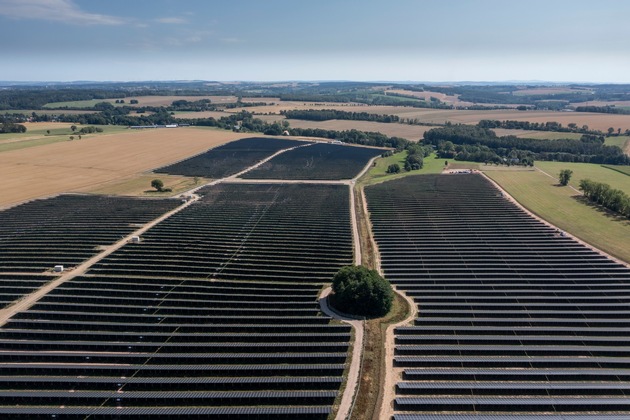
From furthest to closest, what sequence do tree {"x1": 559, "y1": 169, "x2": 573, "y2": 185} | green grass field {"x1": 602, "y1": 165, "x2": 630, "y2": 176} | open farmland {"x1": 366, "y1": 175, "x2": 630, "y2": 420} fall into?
green grass field {"x1": 602, "y1": 165, "x2": 630, "y2": 176} → tree {"x1": 559, "y1": 169, "x2": 573, "y2": 185} → open farmland {"x1": 366, "y1": 175, "x2": 630, "y2": 420}

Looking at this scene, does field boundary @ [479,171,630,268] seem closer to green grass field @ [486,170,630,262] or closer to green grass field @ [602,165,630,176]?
green grass field @ [486,170,630,262]

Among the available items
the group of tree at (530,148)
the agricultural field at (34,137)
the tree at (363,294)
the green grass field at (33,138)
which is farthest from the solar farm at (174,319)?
the group of tree at (530,148)

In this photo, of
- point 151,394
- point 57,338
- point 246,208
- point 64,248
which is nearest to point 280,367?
point 151,394

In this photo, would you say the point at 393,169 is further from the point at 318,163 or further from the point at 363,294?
the point at 363,294

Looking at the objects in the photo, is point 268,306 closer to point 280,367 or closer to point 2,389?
point 280,367

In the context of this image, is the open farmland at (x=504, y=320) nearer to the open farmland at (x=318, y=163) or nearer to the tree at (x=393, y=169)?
the open farmland at (x=318, y=163)

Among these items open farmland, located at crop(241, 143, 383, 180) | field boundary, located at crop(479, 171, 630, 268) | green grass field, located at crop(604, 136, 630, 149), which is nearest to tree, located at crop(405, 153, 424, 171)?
open farmland, located at crop(241, 143, 383, 180)

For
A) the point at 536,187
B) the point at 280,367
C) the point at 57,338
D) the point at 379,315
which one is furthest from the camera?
the point at 536,187
